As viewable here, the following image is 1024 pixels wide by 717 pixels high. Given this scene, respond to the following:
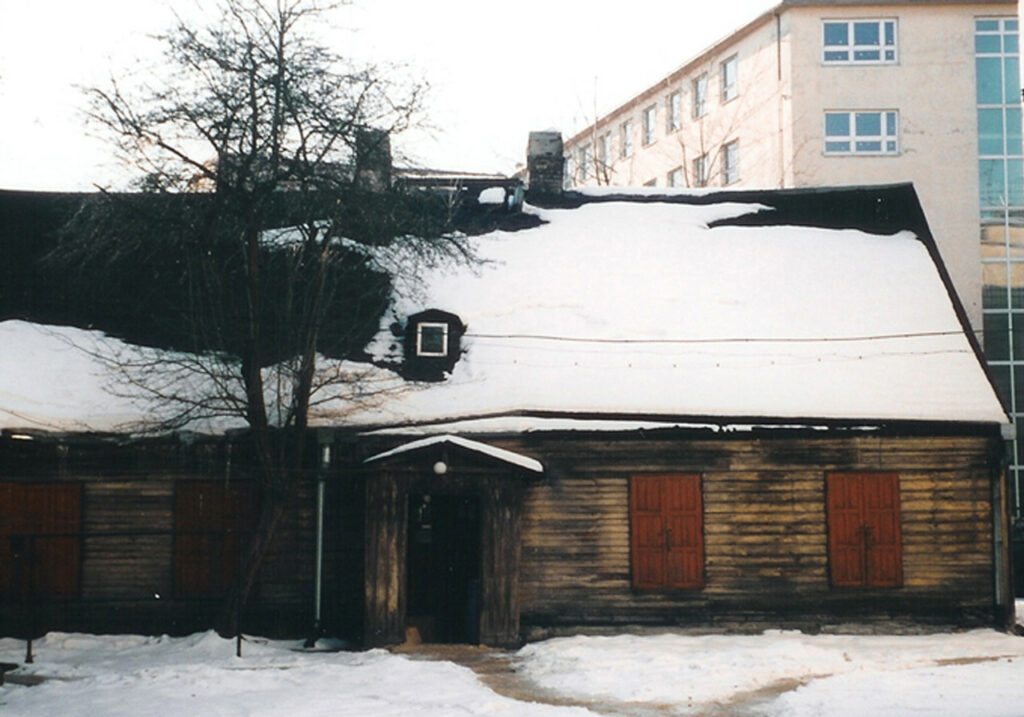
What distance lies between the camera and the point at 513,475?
17.6 m

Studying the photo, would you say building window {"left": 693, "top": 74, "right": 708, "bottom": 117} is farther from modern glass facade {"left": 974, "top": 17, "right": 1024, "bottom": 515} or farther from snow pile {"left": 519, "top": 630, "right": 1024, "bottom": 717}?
snow pile {"left": 519, "top": 630, "right": 1024, "bottom": 717}

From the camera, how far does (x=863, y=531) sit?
18453mm

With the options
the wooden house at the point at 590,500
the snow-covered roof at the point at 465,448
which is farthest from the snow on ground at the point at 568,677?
the snow-covered roof at the point at 465,448

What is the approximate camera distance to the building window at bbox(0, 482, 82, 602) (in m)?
18.0

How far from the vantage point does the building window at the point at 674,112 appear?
48250mm

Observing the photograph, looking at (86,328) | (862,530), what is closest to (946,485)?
(862,530)

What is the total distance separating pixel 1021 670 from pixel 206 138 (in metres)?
13.1

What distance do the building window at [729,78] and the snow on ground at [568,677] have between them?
30154mm

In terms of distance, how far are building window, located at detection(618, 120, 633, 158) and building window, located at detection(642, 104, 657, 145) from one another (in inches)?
43.3

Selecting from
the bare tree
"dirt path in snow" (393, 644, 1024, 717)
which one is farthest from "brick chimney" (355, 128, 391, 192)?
"dirt path in snow" (393, 644, 1024, 717)

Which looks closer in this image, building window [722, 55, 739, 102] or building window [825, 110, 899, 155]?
building window [825, 110, 899, 155]

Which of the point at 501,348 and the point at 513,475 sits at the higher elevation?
the point at 501,348

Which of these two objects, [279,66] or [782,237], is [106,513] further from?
[782,237]

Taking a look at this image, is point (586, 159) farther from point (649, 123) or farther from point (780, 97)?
point (780, 97)
